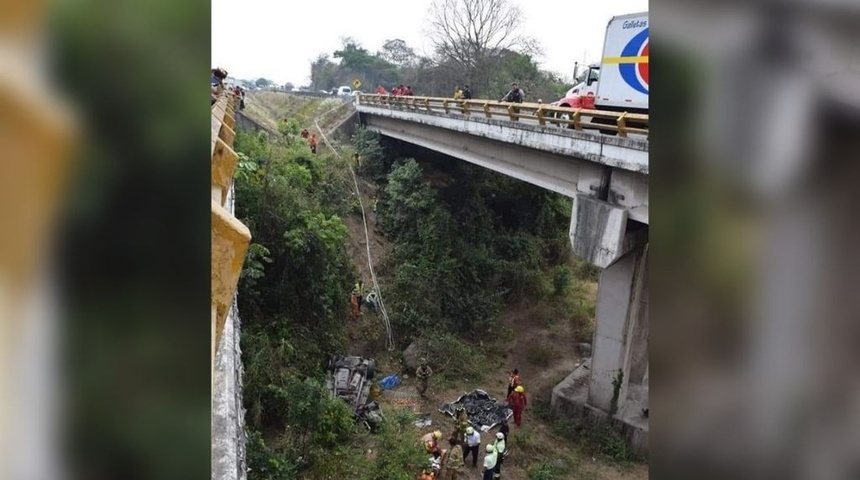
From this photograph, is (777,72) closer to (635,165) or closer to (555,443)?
(635,165)

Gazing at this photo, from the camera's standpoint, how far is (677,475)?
85cm

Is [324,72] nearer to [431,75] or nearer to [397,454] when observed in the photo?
[431,75]

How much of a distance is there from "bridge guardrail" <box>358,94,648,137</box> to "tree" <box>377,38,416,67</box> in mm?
23069

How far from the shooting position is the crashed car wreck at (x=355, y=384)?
37.3 ft

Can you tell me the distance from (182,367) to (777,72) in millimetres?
866

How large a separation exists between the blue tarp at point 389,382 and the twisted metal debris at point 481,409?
4.37 ft

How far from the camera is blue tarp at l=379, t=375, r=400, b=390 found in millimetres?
13195

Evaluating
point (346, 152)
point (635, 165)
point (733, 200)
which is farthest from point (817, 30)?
point (346, 152)

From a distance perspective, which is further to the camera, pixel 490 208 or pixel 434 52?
pixel 434 52

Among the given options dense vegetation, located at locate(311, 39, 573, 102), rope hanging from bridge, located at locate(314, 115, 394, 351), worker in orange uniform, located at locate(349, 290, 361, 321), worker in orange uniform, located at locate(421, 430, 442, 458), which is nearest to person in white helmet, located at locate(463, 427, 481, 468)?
worker in orange uniform, located at locate(421, 430, 442, 458)

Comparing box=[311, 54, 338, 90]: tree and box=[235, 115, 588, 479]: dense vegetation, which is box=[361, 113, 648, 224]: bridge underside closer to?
box=[235, 115, 588, 479]: dense vegetation

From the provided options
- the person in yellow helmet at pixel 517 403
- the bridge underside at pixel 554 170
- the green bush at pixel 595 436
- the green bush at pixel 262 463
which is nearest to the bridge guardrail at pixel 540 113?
the bridge underside at pixel 554 170

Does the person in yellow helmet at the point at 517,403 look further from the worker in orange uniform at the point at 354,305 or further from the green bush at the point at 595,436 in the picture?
the worker in orange uniform at the point at 354,305

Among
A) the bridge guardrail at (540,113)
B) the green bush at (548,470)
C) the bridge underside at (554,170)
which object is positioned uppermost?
the bridge guardrail at (540,113)
